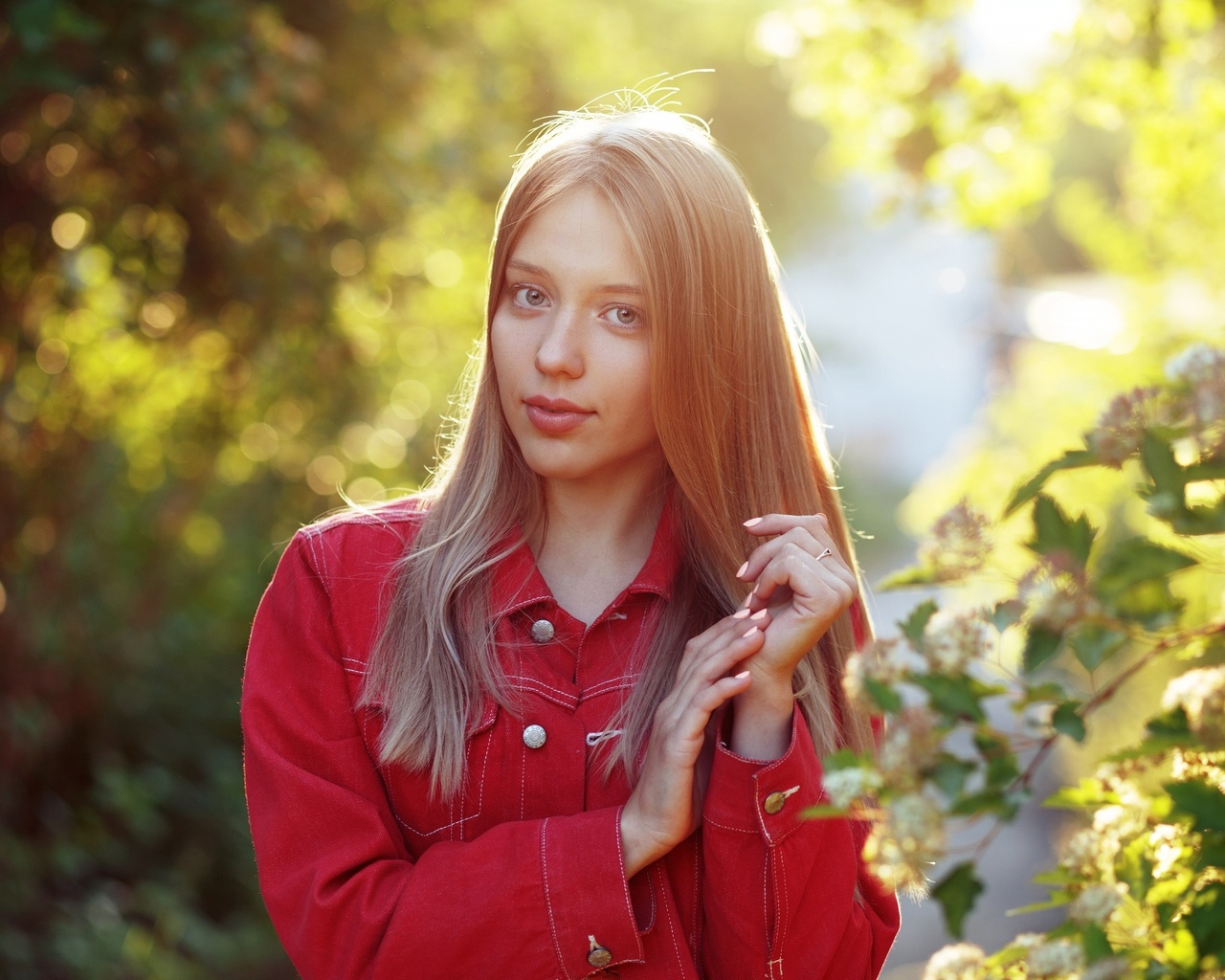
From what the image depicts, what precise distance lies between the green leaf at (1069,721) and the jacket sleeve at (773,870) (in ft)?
2.37

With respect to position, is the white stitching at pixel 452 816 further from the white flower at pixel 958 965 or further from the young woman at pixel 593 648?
the white flower at pixel 958 965

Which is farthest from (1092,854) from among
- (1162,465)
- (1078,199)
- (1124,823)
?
(1078,199)

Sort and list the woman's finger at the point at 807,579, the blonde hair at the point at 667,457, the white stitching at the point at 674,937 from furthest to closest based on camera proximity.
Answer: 1. the blonde hair at the point at 667,457
2. the white stitching at the point at 674,937
3. the woman's finger at the point at 807,579

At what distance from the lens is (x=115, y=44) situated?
10.2 ft

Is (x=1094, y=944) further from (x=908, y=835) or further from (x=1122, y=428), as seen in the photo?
(x=1122, y=428)

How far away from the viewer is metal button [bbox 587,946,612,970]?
1566 mm

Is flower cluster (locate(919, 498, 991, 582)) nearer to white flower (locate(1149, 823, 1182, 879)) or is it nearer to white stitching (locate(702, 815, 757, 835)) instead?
white flower (locate(1149, 823, 1182, 879))

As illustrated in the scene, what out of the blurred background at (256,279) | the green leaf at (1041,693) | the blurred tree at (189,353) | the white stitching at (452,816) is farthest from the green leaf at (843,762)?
the blurred tree at (189,353)

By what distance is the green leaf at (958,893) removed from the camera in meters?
0.85

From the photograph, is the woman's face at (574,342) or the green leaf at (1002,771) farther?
the woman's face at (574,342)

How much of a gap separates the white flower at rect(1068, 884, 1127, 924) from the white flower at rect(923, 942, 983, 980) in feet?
0.31

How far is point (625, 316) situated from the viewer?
174 centimetres

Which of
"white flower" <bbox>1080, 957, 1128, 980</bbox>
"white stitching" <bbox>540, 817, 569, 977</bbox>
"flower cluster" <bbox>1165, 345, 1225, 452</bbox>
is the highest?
"flower cluster" <bbox>1165, 345, 1225, 452</bbox>

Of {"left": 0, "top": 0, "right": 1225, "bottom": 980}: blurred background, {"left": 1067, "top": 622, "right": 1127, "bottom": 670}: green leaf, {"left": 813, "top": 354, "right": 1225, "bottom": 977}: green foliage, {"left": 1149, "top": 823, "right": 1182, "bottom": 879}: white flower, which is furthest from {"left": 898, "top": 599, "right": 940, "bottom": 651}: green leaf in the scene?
{"left": 0, "top": 0, "right": 1225, "bottom": 980}: blurred background
